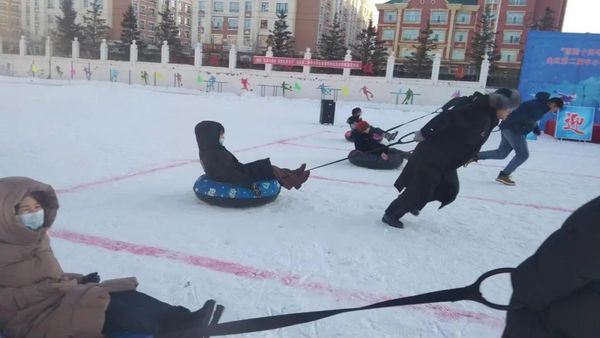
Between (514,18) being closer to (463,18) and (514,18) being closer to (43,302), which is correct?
(463,18)

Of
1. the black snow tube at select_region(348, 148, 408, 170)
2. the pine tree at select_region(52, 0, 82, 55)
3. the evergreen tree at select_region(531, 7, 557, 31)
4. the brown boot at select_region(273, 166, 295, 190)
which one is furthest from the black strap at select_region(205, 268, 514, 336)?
the pine tree at select_region(52, 0, 82, 55)

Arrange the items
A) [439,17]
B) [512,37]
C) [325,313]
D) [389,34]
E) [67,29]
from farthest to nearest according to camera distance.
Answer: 1. [389,34]
2. [439,17]
3. [512,37]
4. [67,29]
5. [325,313]

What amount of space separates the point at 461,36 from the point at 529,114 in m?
45.8

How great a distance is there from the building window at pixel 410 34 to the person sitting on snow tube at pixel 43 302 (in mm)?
50640

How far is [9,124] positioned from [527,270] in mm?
10543

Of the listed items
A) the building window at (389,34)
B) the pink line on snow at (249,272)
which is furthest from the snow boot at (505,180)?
the building window at (389,34)

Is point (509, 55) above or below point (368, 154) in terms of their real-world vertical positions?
above

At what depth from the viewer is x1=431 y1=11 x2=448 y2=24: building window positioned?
47500 millimetres

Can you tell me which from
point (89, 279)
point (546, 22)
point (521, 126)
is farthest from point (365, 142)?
point (546, 22)

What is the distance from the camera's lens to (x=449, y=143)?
12.3ft

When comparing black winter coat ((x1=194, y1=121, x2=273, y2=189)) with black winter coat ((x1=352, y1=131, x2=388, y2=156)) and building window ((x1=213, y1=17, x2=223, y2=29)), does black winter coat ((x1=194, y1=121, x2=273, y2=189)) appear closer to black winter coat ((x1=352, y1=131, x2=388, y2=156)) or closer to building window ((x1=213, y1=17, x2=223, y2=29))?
black winter coat ((x1=352, y1=131, x2=388, y2=156))

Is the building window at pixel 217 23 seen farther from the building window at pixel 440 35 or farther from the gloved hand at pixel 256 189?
the gloved hand at pixel 256 189

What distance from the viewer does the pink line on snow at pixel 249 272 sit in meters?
2.57

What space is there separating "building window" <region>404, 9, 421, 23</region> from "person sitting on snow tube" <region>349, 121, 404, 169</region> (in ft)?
149
